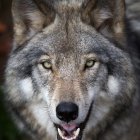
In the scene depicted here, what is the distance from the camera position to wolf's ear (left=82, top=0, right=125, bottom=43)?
5.05 metres

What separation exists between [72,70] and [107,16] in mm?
646

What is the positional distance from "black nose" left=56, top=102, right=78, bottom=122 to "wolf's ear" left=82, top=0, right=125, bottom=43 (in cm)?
87

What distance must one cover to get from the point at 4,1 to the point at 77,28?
3.87m

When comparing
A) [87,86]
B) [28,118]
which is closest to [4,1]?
[28,118]

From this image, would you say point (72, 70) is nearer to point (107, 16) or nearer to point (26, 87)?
point (26, 87)

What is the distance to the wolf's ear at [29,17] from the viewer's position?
509 centimetres

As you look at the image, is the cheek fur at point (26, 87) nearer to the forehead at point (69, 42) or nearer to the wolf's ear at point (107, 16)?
the forehead at point (69, 42)

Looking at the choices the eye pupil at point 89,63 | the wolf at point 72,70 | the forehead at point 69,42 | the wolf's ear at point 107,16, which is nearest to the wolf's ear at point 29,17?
the wolf at point 72,70

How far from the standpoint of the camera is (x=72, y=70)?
4.80 m

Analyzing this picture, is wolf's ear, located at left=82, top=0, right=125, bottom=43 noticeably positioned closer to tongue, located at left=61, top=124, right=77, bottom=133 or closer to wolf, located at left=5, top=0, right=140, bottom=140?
wolf, located at left=5, top=0, right=140, bottom=140

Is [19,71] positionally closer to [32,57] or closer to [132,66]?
[32,57]

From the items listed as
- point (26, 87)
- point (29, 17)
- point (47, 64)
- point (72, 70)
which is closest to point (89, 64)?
point (72, 70)

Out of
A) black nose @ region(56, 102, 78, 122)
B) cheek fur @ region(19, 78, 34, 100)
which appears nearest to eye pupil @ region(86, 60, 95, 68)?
black nose @ region(56, 102, 78, 122)

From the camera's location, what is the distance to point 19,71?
512 centimetres
